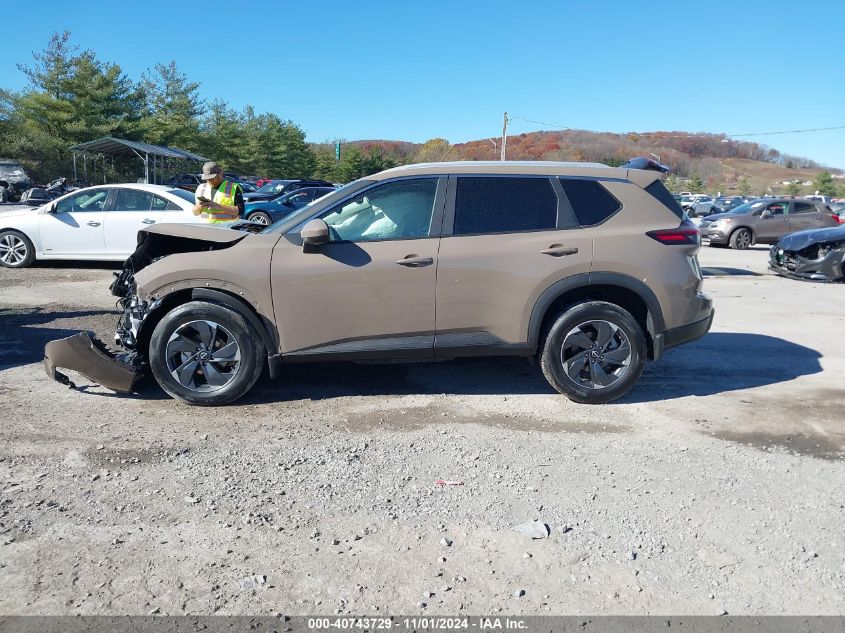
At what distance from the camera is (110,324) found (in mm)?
7543

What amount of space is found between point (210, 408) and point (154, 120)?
49627 mm

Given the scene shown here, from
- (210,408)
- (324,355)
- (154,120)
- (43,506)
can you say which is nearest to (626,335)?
(324,355)

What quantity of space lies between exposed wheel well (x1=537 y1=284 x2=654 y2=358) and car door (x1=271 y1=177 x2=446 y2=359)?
93 cm

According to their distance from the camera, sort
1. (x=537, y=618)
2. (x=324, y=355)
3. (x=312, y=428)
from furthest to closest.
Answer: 1. (x=324, y=355)
2. (x=312, y=428)
3. (x=537, y=618)

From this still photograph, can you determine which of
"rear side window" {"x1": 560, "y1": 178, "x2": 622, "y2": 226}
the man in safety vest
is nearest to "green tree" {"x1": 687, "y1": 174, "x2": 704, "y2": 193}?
the man in safety vest

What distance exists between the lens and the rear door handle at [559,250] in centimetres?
504

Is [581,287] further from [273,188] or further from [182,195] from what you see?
[273,188]

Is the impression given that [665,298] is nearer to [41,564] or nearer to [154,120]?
[41,564]

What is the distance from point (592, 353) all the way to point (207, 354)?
2887mm

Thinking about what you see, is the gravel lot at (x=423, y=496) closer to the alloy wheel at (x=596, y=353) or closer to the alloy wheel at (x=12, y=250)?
the alloy wheel at (x=596, y=353)

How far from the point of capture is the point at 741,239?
20.3m

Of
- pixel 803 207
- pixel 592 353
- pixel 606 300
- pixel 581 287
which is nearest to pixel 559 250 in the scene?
pixel 581 287

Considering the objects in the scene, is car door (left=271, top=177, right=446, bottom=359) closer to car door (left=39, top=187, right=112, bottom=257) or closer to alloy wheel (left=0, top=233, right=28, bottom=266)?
car door (left=39, top=187, right=112, bottom=257)

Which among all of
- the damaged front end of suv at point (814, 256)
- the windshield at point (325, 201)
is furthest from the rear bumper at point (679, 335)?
the damaged front end of suv at point (814, 256)
